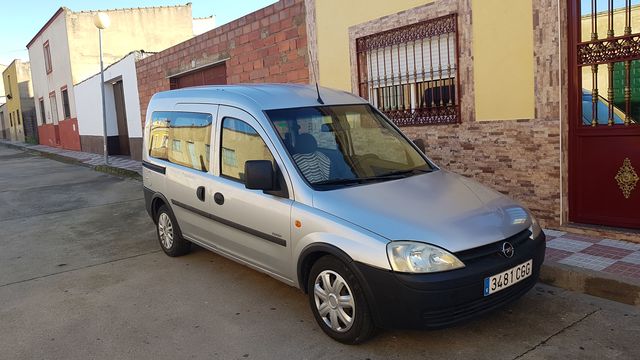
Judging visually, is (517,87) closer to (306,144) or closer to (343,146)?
(343,146)

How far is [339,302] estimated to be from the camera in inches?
137

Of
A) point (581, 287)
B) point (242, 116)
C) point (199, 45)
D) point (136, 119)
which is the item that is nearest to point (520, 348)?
point (581, 287)

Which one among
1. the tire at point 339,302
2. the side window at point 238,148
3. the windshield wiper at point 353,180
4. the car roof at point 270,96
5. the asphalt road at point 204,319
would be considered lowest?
the asphalt road at point 204,319

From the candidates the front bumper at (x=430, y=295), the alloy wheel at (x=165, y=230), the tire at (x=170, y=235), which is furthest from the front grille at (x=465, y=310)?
the alloy wheel at (x=165, y=230)

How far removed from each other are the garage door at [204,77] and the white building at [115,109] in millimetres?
2658

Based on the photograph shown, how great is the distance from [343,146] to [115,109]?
17.6 m

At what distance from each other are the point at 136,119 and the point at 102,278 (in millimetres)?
11960

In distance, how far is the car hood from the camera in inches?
126

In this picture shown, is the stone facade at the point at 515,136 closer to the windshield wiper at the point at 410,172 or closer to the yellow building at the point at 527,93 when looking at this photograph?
the yellow building at the point at 527,93

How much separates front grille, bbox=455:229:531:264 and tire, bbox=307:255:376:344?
2.20ft

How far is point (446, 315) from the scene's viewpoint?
10.3 ft

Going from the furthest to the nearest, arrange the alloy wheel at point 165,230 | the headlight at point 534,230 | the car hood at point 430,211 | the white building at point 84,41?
the white building at point 84,41 → the alloy wheel at point 165,230 → the headlight at point 534,230 → the car hood at point 430,211

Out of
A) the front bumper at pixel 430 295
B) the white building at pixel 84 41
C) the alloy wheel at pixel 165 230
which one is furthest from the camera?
the white building at pixel 84 41

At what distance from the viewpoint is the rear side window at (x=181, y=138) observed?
16.0 ft
